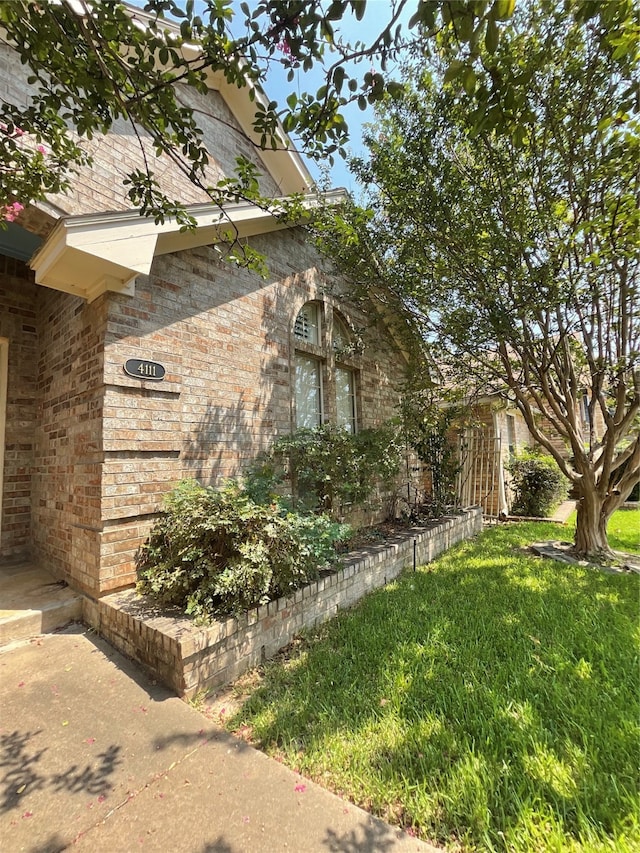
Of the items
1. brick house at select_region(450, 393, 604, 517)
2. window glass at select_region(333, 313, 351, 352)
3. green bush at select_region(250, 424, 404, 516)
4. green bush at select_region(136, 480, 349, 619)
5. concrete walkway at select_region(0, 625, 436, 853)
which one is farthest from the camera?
brick house at select_region(450, 393, 604, 517)

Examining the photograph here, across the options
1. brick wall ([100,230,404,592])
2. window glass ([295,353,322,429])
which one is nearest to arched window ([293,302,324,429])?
window glass ([295,353,322,429])

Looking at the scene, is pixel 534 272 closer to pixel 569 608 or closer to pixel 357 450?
pixel 357 450

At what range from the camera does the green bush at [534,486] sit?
34.7 ft

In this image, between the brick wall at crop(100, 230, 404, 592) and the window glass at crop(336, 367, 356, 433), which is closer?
the brick wall at crop(100, 230, 404, 592)

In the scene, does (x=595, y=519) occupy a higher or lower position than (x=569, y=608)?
higher

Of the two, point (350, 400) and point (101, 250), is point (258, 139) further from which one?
point (101, 250)

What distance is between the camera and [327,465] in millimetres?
5484

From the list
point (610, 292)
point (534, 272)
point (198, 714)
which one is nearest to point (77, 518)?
point (198, 714)

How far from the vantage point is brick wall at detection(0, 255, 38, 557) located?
15.9ft

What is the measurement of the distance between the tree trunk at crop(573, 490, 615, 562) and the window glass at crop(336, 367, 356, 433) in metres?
4.20

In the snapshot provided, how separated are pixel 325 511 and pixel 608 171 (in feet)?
18.5

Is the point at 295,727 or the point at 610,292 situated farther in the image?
the point at 610,292

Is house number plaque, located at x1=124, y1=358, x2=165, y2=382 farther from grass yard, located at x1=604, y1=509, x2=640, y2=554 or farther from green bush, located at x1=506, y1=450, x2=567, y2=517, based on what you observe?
green bush, located at x1=506, y1=450, x2=567, y2=517

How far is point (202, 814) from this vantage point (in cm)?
189
